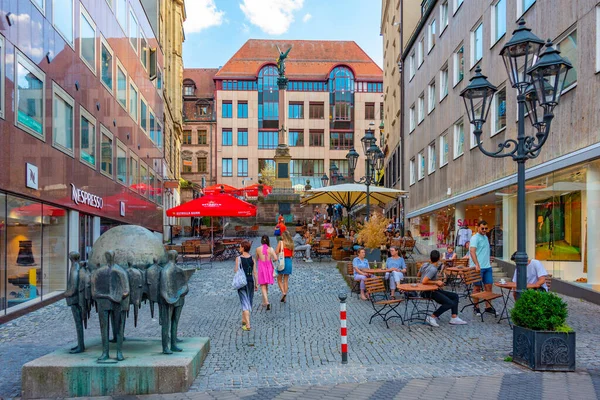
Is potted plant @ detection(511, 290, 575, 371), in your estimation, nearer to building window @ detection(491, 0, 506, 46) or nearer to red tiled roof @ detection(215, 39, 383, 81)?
building window @ detection(491, 0, 506, 46)

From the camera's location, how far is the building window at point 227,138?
7856 cm

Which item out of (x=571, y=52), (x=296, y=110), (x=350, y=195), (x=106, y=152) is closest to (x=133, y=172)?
(x=106, y=152)

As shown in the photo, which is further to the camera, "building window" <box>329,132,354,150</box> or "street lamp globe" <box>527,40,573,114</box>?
"building window" <box>329,132,354,150</box>

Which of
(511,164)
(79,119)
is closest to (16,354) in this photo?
(79,119)

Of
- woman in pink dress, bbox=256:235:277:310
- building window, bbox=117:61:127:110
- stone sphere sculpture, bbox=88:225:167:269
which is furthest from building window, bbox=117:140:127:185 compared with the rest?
stone sphere sculpture, bbox=88:225:167:269

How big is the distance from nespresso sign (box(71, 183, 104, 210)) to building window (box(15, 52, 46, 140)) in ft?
8.78

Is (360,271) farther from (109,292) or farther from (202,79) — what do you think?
(202,79)

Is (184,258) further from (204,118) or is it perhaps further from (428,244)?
(204,118)

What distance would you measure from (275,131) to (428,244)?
170 feet

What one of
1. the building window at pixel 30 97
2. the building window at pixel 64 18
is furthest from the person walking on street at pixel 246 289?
the building window at pixel 64 18

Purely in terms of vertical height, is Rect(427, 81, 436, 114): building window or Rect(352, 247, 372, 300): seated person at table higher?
Rect(427, 81, 436, 114): building window

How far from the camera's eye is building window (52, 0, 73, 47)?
14.6 metres

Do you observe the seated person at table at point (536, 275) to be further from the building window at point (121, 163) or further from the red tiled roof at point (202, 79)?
the red tiled roof at point (202, 79)

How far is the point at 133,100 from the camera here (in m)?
26.0
